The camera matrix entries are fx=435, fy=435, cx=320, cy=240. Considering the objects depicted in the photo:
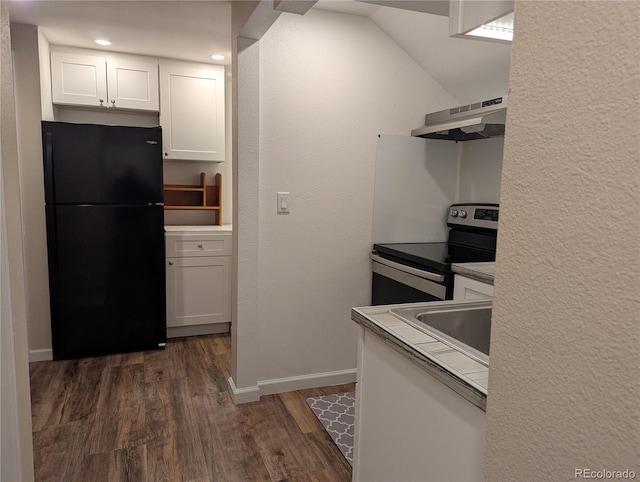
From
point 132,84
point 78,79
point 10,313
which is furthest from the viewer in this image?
point 132,84

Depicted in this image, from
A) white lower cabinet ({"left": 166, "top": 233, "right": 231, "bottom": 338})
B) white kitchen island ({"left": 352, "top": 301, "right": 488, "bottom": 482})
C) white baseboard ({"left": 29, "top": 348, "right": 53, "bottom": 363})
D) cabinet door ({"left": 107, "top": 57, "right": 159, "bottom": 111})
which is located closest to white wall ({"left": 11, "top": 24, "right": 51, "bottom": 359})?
white baseboard ({"left": 29, "top": 348, "right": 53, "bottom": 363})

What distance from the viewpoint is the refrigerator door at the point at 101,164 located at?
2895mm

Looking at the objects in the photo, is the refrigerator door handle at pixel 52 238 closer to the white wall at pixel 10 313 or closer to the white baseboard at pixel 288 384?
the white baseboard at pixel 288 384

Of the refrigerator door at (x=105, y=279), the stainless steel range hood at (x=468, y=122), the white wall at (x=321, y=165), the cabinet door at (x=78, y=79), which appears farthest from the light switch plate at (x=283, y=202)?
the cabinet door at (x=78, y=79)

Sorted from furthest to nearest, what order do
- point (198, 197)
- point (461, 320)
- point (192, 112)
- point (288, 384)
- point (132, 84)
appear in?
point (198, 197)
point (192, 112)
point (132, 84)
point (288, 384)
point (461, 320)

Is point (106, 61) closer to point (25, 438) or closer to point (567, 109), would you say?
point (25, 438)

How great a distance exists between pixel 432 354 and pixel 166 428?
1.77 meters

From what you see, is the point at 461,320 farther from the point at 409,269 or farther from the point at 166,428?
the point at 166,428

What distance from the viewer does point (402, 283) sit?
2.48 meters

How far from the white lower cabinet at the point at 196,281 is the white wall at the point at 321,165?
110 cm

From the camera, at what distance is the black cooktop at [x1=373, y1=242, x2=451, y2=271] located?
2.24m

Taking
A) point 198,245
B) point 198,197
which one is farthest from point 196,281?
point 198,197

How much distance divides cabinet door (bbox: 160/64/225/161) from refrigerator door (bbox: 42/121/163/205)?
1.58ft

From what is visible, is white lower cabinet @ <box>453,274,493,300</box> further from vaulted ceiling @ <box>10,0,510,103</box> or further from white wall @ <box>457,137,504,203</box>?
vaulted ceiling @ <box>10,0,510,103</box>
